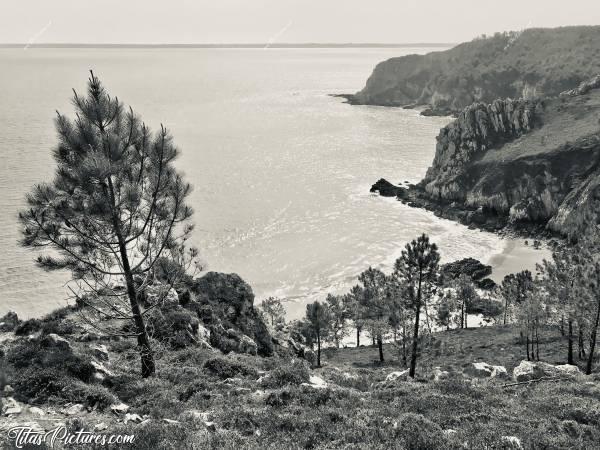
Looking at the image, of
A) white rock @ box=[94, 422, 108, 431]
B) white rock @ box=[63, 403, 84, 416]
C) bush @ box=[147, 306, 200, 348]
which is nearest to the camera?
white rock @ box=[94, 422, 108, 431]

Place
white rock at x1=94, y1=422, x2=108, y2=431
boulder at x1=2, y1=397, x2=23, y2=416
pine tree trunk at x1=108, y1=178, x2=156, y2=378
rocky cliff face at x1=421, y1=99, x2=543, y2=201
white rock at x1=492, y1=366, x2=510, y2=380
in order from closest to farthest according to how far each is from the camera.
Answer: white rock at x1=94, y1=422, x2=108, y2=431, boulder at x1=2, y1=397, x2=23, y2=416, pine tree trunk at x1=108, y1=178, x2=156, y2=378, white rock at x1=492, y1=366, x2=510, y2=380, rocky cliff face at x1=421, y1=99, x2=543, y2=201

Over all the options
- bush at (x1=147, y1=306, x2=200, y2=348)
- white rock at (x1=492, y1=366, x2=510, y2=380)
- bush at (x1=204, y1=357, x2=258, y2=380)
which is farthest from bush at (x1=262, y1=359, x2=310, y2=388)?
white rock at (x1=492, y1=366, x2=510, y2=380)

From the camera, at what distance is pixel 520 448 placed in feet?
36.1

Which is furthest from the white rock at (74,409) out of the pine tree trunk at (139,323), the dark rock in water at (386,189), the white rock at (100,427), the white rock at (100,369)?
the dark rock in water at (386,189)

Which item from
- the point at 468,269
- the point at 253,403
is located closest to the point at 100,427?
the point at 253,403

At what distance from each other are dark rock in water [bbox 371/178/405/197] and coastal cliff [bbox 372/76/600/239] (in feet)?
0.67

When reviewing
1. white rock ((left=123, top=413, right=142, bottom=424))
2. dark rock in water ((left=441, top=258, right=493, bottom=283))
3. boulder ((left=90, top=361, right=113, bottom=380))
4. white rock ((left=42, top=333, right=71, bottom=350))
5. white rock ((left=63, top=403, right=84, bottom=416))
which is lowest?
dark rock in water ((left=441, top=258, right=493, bottom=283))

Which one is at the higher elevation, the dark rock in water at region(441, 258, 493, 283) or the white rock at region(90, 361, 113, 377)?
the white rock at region(90, 361, 113, 377)

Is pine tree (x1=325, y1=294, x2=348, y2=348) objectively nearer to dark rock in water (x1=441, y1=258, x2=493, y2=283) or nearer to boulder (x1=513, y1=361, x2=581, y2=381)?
dark rock in water (x1=441, y1=258, x2=493, y2=283)

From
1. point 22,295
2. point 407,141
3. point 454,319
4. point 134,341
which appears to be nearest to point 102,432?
point 134,341

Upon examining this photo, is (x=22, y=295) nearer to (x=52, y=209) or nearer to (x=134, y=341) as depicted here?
(x=134, y=341)

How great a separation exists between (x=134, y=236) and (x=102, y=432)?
7416 millimetres

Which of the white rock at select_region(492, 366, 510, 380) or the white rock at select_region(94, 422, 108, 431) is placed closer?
the white rock at select_region(94, 422, 108, 431)

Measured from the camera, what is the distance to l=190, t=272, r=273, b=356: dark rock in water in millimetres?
34500
